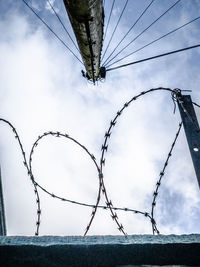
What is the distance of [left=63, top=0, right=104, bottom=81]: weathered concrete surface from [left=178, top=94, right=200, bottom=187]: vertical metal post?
7.48ft

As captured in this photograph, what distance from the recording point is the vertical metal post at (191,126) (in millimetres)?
3045

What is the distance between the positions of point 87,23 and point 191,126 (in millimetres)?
2858

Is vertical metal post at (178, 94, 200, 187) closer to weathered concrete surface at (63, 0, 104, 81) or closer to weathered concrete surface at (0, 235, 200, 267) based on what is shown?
weathered concrete surface at (0, 235, 200, 267)

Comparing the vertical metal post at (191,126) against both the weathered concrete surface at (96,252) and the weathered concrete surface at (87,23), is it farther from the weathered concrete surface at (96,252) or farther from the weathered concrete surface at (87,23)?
the weathered concrete surface at (87,23)

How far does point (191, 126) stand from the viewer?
10.5ft

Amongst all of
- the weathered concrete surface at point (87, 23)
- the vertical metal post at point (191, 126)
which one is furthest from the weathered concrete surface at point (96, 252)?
the weathered concrete surface at point (87, 23)

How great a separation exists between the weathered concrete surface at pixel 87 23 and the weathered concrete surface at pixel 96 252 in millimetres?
3811

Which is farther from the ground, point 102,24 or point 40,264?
point 102,24

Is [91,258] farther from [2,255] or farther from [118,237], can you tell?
[2,255]

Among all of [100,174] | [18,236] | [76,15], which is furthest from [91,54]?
[18,236]

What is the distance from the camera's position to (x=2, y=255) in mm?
1495

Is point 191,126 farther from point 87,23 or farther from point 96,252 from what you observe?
point 87,23

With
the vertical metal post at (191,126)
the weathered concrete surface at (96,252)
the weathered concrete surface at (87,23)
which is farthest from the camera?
the weathered concrete surface at (87,23)

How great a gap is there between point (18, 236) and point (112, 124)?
8.15 feet
